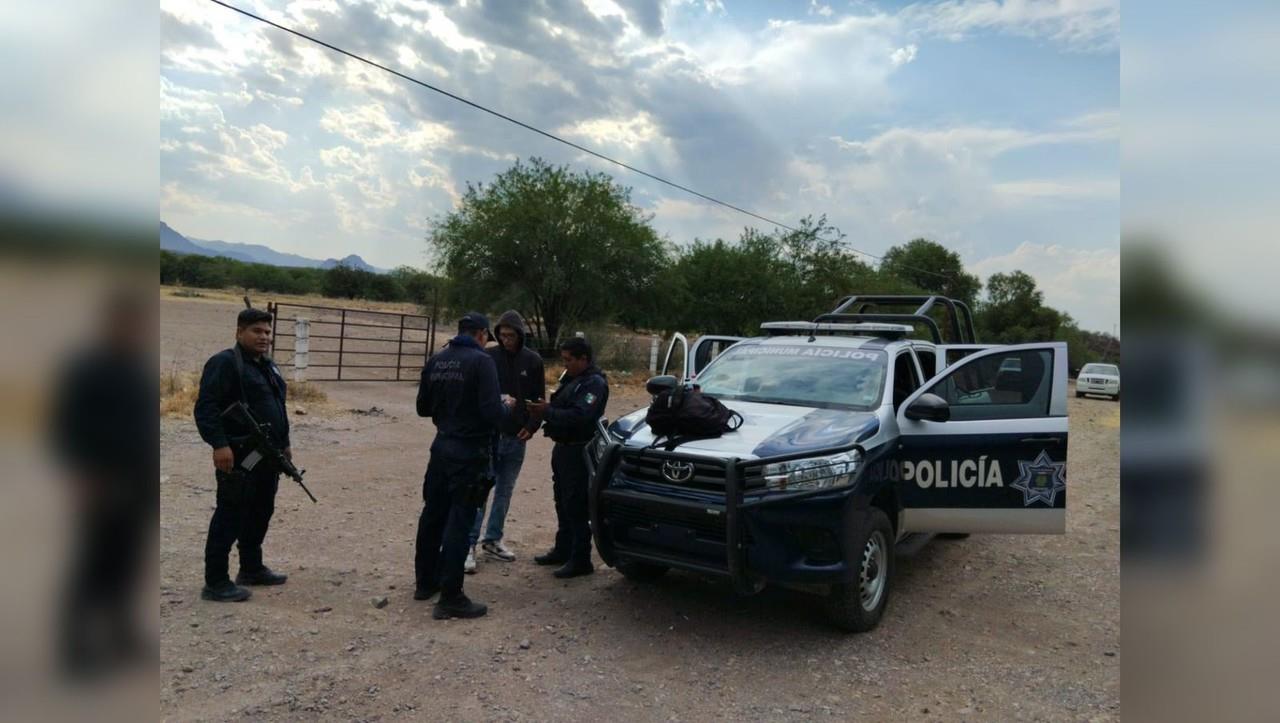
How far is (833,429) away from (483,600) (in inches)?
99.1

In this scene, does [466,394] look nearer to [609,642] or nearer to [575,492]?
[575,492]

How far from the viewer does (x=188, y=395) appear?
11.7 m

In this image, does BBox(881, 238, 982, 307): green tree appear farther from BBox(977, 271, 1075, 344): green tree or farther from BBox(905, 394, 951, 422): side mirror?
BBox(905, 394, 951, 422): side mirror

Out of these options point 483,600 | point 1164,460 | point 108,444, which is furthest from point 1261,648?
point 483,600

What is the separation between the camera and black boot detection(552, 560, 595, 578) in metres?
5.53

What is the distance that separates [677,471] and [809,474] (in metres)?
0.76

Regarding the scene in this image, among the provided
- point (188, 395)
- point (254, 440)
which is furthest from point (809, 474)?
point (188, 395)

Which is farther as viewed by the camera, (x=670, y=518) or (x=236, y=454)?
(x=236, y=454)

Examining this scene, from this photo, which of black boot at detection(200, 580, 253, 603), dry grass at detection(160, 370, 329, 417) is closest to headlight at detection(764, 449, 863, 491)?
black boot at detection(200, 580, 253, 603)

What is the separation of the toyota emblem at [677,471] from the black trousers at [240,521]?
2.59 m

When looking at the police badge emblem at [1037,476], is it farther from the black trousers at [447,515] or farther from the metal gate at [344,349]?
the metal gate at [344,349]

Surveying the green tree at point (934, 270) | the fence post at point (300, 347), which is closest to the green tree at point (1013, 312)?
the green tree at point (934, 270)

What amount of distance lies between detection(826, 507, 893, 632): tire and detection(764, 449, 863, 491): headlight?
33 cm

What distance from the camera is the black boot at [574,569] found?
5527mm
